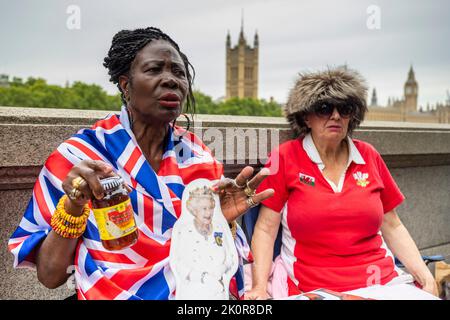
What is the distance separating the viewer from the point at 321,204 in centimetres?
271

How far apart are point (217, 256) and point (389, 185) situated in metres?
1.47

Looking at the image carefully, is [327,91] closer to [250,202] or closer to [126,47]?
[250,202]

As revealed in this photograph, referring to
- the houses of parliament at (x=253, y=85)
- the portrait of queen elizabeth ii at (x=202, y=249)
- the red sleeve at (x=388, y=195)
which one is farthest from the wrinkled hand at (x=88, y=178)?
the houses of parliament at (x=253, y=85)

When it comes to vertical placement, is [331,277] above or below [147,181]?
below

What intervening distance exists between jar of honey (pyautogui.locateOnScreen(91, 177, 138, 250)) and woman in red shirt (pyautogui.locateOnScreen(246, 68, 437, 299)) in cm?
99

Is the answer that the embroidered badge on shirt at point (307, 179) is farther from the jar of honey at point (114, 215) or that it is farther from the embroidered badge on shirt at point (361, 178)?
the jar of honey at point (114, 215)

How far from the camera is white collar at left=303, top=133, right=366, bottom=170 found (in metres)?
2.90

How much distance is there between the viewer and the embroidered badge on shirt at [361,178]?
2.84 meters

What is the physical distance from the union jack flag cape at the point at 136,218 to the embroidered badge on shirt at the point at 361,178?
3.18 feet

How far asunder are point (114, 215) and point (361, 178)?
1614 mm

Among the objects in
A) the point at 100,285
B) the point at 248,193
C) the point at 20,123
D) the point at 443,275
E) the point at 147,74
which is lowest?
the point at 443,275

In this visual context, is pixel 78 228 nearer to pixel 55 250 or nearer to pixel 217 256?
pixel 55 250

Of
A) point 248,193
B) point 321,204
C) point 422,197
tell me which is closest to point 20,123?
point 248,193

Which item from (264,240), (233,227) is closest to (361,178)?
(264,240)
